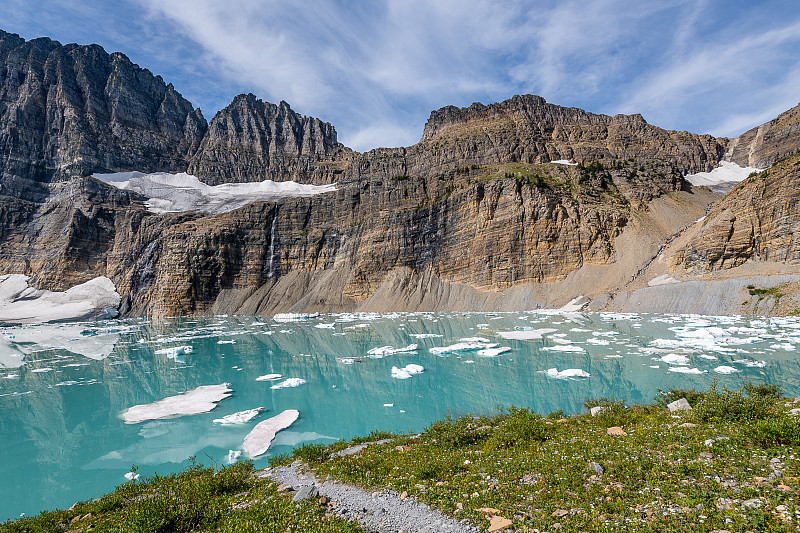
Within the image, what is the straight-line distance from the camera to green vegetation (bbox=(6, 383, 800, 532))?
17.4 feet

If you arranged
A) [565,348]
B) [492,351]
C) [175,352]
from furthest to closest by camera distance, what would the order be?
[175,352]
[565,348]
[492,351]

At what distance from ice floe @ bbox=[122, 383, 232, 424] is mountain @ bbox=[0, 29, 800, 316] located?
2238 inches

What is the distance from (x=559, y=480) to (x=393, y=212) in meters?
100

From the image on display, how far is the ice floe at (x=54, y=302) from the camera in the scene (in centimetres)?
9644

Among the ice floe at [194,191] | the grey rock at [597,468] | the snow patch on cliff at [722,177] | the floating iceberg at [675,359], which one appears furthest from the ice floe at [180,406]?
the snow patch on cliff at [722,177]

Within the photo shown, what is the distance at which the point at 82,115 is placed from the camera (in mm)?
149875

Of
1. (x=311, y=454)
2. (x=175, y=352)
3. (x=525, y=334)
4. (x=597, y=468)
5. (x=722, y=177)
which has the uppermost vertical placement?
(x=722, y=177)

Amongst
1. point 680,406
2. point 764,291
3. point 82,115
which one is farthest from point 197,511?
point 82,115

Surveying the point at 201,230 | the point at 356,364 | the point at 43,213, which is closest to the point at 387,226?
the point at 201,230

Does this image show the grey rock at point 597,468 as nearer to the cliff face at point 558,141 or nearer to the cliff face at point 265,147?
the cliff face at point 558,141

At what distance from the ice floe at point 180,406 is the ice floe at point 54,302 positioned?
10259cm

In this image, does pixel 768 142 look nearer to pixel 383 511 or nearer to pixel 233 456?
pixel 383 511

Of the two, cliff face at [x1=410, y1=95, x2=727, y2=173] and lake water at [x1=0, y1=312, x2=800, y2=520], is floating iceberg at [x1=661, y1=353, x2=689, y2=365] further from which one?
cliff face at [x1=410, y1=95, x2=727, y2=173]

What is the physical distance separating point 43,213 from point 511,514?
173m
